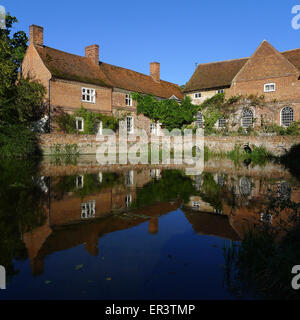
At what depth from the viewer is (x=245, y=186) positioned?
10.3m

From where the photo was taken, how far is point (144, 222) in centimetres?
623

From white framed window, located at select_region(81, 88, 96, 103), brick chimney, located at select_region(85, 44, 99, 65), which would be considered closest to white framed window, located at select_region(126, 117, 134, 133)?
white framed window, located at select_region(81, 88, 96, 103)

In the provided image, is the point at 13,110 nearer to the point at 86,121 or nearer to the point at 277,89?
the point at 86,121

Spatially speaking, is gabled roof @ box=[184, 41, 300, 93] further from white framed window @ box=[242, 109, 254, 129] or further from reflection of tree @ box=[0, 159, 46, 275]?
reflection of tree @ box=[0, 159, 46, 275]

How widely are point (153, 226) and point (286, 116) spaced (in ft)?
89.7

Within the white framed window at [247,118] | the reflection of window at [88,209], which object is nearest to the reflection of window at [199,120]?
the white framed window at [247,118]

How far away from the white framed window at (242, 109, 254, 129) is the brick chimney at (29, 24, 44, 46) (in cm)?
2123

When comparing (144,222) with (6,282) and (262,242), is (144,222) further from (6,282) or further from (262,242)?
(6,282)

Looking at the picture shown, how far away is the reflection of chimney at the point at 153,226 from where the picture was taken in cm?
569

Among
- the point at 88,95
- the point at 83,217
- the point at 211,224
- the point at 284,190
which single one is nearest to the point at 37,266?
the point at 83,217

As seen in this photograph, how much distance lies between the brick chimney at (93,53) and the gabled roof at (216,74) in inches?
452

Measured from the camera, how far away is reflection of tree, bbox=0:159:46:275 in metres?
4.44

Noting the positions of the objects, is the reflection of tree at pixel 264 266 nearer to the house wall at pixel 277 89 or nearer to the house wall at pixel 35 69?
the house wall at pixel 35 69
